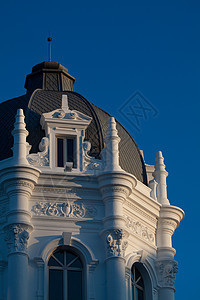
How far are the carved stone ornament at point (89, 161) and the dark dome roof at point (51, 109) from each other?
615 mm

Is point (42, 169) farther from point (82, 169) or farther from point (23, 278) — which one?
point (23, 278)

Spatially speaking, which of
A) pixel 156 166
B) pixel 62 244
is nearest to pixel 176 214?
pixel 156 166

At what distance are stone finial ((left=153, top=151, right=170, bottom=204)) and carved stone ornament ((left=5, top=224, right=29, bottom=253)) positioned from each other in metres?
7.13

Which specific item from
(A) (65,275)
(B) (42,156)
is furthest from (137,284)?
(B) (42,156)

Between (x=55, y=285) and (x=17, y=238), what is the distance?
8.05 ft

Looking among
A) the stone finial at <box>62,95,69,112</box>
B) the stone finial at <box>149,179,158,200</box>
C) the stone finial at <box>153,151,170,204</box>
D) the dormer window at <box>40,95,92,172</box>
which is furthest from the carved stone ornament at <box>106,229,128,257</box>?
the stone finial at <box>62,95,69,112</box>

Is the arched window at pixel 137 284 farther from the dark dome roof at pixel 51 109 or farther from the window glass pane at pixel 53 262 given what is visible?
the dark dome roof at pixel 51 109

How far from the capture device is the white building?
4538 centimetres

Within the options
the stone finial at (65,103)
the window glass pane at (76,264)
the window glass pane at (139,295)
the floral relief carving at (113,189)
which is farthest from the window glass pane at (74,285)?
the stone finial at (65,103)

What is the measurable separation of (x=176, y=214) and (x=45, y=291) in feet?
24.9

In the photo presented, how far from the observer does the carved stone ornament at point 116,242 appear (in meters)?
45.8

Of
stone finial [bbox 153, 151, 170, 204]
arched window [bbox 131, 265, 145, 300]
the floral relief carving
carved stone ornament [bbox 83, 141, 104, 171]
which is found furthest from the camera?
stone finial [bbox 153, 151, 170, 204]

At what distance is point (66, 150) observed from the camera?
157ft

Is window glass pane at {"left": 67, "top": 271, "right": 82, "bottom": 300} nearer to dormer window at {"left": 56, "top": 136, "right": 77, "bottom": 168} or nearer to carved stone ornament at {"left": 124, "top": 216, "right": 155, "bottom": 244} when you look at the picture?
carved stone ornament at {"left": 124, "top": 216, "right": 155, "bottom": 244}
